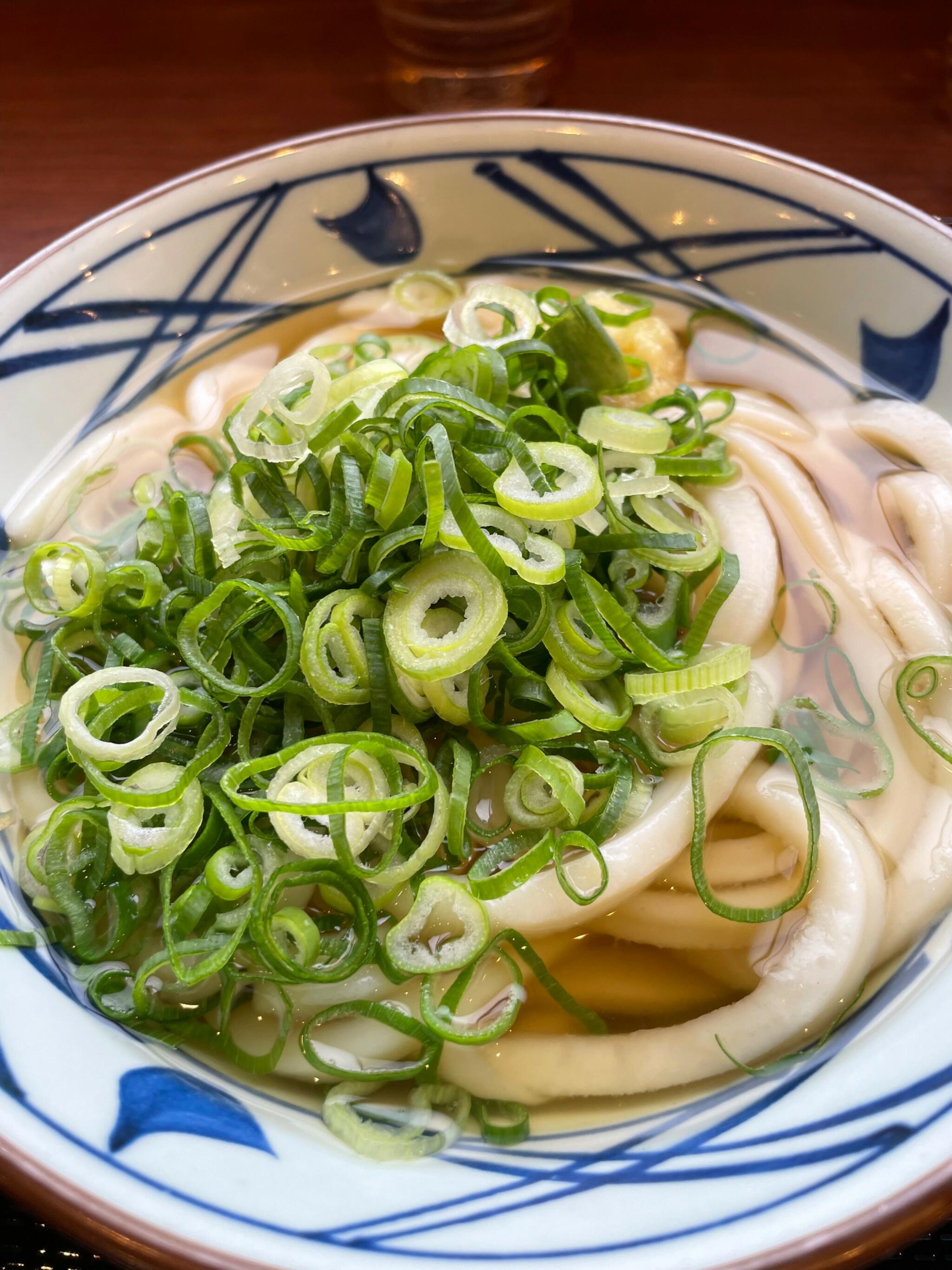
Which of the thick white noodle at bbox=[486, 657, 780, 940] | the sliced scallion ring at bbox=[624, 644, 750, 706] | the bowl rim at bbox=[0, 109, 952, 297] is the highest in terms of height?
the bowl rim at bbox=[0, 109, 952, 297]

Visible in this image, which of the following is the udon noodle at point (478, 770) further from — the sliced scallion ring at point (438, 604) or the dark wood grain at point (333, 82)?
the dark wood grain at point (333, 82)

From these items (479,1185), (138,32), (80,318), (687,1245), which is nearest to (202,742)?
(479,1185)

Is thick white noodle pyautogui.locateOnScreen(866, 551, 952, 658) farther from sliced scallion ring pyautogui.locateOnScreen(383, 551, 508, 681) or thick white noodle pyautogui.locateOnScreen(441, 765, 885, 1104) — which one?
sliced scallion ring pyautogui.locateOnScreen(383, 551, 508, 681)

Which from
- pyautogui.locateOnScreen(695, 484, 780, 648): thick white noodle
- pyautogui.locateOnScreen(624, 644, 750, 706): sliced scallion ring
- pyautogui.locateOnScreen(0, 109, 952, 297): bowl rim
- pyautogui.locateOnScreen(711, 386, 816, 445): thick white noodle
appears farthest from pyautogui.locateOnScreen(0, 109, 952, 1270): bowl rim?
pyautogui.locateOnScreen(0, 109, 952, 297): bowl rim

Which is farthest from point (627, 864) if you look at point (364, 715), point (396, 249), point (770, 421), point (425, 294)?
point (396, 249)

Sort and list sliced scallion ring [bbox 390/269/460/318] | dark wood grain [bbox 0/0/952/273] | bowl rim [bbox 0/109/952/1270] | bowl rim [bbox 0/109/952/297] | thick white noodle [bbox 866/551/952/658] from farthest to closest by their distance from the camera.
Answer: dark wood grain [bbox 0/0/952/273], sliced scallion ring [bbox 390/269/460/318], bowl rim [bbox 0/109/952/297], thick white noodle [bbox 866/551/952/658], bowl rim [bbox 0/109/952/1270]

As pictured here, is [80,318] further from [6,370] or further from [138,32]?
[138,32]

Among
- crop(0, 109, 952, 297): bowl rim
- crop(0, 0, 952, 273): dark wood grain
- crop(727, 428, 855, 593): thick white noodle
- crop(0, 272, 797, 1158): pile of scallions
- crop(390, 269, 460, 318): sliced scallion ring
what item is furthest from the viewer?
crop(0, 0, 952, 273): dark wood grain
